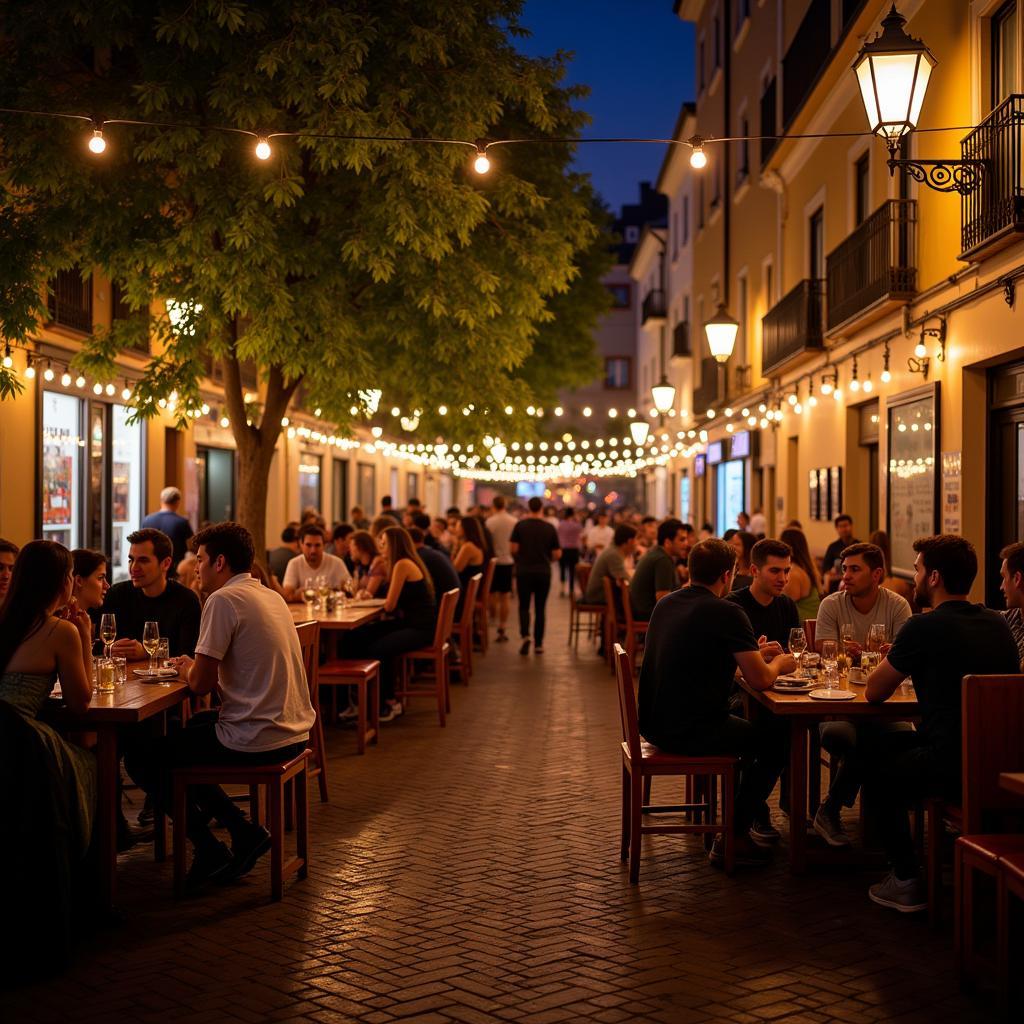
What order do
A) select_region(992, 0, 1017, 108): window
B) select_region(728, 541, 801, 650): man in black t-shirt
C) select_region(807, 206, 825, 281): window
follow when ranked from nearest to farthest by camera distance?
1. select_region(728, 541, 801, 650): man in black t-shirt
2. select_region(992, 0, 1017, 108): window
3. select_region(807, 206, 825, 281): window

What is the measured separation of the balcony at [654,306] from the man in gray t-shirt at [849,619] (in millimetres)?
31683

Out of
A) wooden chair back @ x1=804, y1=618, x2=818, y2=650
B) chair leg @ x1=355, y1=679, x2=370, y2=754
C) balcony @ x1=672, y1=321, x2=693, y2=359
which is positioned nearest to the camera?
wooden chair back @ x1=804, y1=618, x2=818, y2=650

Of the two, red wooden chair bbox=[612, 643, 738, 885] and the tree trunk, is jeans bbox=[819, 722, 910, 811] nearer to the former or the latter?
red wooden chair bbox=[612, 643, 738, 885]

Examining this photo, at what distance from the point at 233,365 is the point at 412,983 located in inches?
403

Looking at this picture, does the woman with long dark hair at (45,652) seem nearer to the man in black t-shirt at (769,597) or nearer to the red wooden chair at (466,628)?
the man in black t-shirt at (769,597)

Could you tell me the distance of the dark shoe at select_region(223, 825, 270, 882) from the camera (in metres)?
6.15

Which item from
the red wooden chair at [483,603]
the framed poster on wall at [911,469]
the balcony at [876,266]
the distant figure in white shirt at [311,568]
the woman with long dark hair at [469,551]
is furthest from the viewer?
the red wooden chair at [483,603]

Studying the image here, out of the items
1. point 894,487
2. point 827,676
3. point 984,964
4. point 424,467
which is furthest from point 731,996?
point 424,467

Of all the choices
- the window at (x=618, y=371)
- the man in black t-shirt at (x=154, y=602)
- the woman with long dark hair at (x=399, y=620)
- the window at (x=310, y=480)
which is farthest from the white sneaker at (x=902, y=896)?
the window at (x=618, y=371)

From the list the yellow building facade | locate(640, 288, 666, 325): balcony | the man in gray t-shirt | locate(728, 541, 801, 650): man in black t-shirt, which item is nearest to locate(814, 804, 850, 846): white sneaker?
the man in gray t-shirt

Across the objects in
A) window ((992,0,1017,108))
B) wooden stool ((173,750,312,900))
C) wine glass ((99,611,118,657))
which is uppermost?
window ((992,0,1017,108))

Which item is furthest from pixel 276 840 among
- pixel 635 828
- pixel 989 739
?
pixel 989 739

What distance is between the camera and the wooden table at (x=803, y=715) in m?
5.95

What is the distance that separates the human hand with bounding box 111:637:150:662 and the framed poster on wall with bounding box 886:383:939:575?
7.94 m
